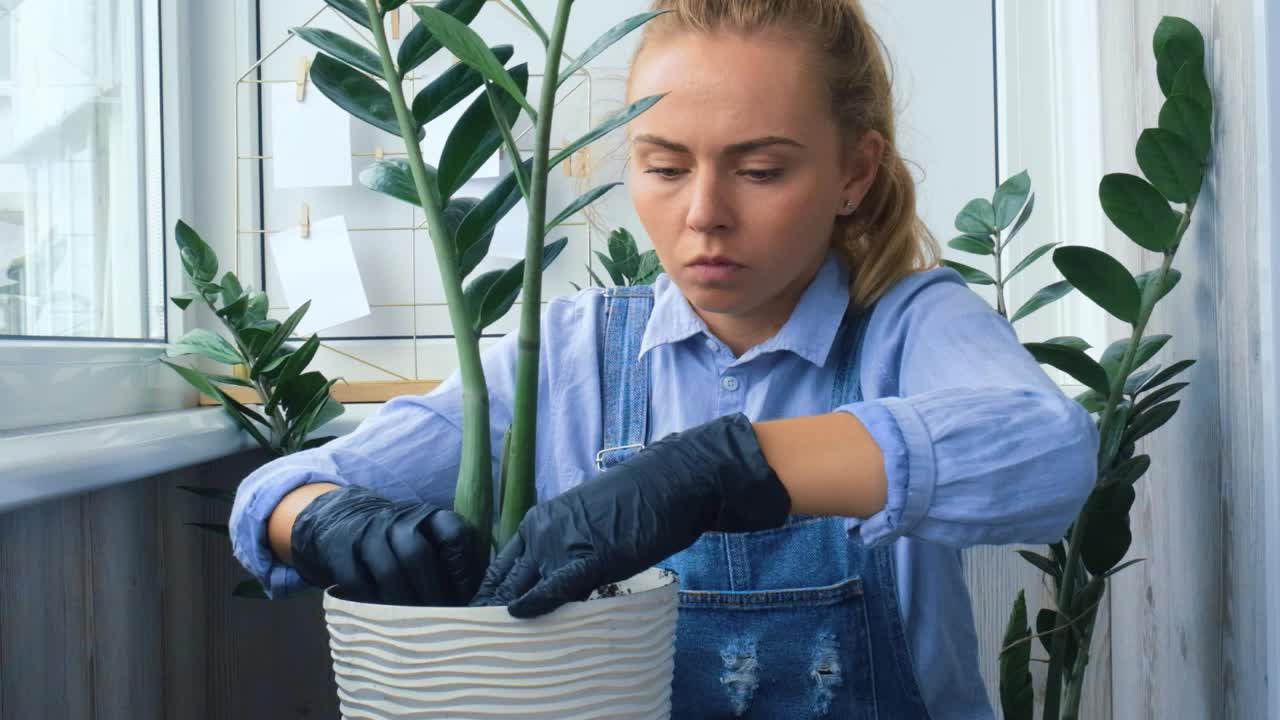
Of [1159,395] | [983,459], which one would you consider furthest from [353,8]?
[1159,395]

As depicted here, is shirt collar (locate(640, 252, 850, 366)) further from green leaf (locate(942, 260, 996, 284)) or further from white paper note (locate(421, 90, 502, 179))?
white paper note (locate(421, 90, 502, 179))

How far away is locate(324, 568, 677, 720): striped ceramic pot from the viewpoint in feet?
1.53

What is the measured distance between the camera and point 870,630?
0.81m

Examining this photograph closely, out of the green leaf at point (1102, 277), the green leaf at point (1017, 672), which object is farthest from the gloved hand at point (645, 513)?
the green leaf at point (1017, 672)

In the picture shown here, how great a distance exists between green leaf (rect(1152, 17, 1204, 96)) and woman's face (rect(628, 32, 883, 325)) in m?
0.30

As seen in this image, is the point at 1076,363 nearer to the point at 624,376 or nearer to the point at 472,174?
the point at 624,376

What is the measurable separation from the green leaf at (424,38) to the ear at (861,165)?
0.31 meters

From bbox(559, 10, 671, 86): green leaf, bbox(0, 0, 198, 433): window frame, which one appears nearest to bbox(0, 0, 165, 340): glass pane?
bbox(0, 0, 198, 433): window frame

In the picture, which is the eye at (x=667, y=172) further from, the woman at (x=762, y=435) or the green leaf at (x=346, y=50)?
the green leaf at (x=346, y=50)

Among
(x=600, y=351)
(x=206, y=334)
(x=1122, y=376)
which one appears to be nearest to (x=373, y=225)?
(x=206, y=334)

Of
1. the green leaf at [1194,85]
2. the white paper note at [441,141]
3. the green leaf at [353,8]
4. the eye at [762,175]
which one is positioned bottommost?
the eye at [762,175]

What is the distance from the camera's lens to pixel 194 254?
1.20 m

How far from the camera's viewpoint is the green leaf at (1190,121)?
817 mm

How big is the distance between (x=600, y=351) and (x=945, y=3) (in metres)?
0.87
